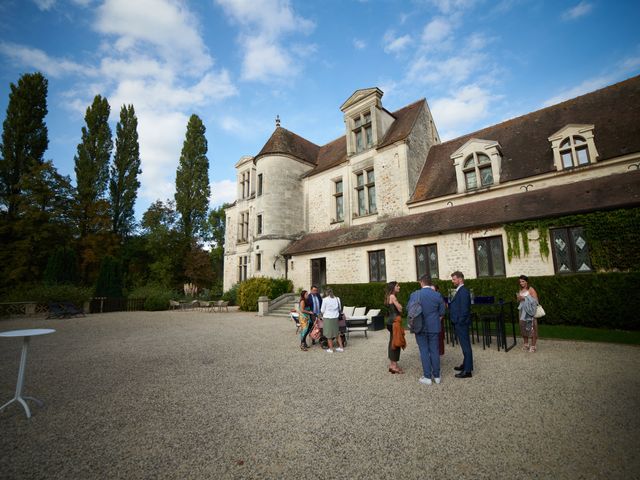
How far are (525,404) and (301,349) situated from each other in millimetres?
4977

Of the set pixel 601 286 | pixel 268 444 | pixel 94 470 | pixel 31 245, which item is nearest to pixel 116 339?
pixel 94 470

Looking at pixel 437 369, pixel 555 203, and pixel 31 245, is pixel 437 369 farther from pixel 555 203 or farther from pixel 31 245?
pixel 31 245

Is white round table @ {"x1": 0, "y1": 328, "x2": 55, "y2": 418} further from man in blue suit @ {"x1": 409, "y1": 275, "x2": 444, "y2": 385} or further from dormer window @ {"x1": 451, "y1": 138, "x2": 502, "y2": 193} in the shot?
dormer window @ {"x1": 451, "y1": 138, "x2": 502, "y2": 193}

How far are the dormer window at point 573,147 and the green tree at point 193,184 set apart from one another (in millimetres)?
30345

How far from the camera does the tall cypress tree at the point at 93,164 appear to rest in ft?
86.4

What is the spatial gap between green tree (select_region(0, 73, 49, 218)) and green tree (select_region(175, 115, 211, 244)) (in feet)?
38.4

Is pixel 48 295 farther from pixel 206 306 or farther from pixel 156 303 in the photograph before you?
pixel 206 306

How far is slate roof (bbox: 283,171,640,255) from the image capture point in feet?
30.4

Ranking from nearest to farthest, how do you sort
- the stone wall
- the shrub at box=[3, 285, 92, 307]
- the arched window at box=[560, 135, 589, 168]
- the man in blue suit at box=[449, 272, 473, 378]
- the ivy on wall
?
1. the man in blue suit at box=[449, 272, 473, 378]
2. the ivy on wall
3. the stone wall
4. the arched window at box=[560, 135, 589, 168]
5. the shrub at box=[3, 285, 92, 307]

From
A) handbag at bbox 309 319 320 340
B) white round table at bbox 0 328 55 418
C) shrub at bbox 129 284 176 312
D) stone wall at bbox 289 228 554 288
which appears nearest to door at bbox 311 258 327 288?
stone wall at bbox 289 228 554 288

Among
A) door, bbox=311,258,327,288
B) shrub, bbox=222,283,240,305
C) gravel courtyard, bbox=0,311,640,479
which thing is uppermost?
door, bbox=311,258,327,288

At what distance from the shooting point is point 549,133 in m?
12.8

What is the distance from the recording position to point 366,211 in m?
17.6

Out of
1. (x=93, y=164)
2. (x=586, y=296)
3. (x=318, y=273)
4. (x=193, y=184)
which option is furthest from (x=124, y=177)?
(x=586, y=296)
